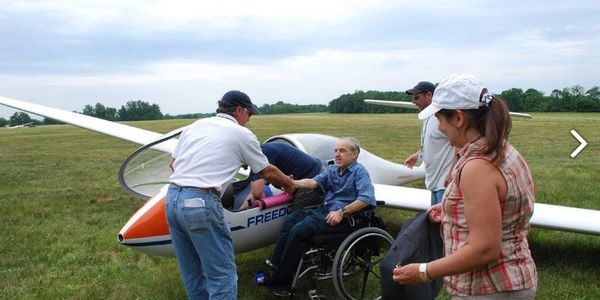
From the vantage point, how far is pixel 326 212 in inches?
181

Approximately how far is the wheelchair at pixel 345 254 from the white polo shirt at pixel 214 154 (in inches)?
47.0

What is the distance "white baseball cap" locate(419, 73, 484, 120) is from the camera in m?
1.79

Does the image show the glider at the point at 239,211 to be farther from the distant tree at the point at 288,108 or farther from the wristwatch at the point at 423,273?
the distant tree at the point at 288,108

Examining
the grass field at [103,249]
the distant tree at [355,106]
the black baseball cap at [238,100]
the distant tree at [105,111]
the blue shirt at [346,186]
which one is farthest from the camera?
the distant tree at [355,106]

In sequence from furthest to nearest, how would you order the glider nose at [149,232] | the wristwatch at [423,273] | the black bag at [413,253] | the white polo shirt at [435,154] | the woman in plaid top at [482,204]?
1. the white polo shirt at [435,154]
2. the glider nose at [149,232]
3. the black bag at [413,253]
4. the wristwatch at [423,273]
5. the woman in plaid top at [482,204]

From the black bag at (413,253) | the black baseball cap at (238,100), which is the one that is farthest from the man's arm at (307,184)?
the black bag at (413,253)

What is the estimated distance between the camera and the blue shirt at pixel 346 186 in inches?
178

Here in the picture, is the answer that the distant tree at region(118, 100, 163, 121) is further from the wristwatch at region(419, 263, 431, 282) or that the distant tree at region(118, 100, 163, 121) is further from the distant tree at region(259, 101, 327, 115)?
the wristwatch at region(419, 263, 431, 282)

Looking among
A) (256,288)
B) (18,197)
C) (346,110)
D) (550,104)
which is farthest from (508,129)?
(346,110)

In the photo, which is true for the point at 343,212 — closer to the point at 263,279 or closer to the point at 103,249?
the point at 263,279

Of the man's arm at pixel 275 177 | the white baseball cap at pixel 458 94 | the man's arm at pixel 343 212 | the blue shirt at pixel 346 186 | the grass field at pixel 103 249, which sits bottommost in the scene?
the grass field at pixel 103 249

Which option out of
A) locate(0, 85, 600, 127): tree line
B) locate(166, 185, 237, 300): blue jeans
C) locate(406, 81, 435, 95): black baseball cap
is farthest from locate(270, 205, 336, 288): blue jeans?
locate(0, 85, 600, 127): tree line

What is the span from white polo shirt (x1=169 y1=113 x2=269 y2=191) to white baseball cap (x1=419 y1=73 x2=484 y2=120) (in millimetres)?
1824

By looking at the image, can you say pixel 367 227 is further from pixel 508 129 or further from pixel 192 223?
pixel 508 129
